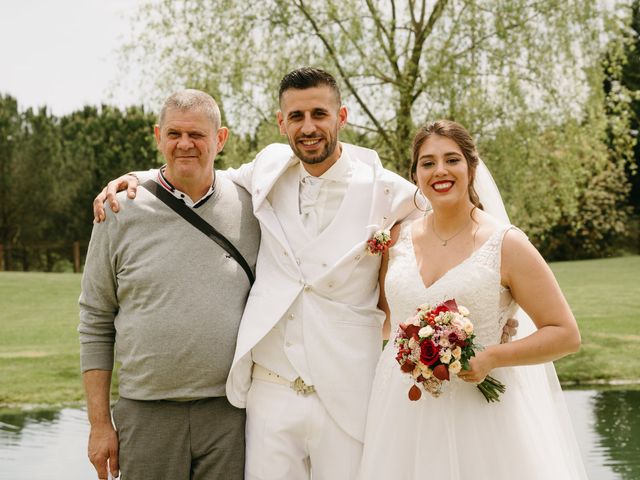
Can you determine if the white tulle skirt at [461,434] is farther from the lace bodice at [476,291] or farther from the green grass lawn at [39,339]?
the green grass lawn at [39,339]

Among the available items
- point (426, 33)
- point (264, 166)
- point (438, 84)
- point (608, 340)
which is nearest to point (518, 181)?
point (438, 84)

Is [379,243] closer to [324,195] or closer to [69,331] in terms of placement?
[324,195]

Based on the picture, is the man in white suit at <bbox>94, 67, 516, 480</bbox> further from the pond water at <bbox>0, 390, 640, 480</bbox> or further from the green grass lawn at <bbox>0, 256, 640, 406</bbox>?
the green grass lawn at <bbox>0, 256, 640, 406</bbox>

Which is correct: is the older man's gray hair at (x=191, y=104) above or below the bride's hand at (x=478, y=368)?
above

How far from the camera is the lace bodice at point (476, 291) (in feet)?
10.8

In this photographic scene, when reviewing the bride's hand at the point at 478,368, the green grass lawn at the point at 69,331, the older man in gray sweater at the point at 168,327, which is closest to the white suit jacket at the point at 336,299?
the older man in gray sweater at the point at 168,327

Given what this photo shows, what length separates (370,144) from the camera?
12.1 m

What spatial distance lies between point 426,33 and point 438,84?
88 cm

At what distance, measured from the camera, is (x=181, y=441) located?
11.4ft

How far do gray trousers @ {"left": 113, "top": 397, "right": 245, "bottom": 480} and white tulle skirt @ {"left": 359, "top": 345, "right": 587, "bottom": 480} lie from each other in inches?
24.3

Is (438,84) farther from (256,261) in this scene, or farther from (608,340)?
(256,261)

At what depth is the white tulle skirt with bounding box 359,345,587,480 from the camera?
3.26m

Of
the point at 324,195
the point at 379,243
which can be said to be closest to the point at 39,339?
the point at 324,195

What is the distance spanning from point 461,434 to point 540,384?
0.53 meters
